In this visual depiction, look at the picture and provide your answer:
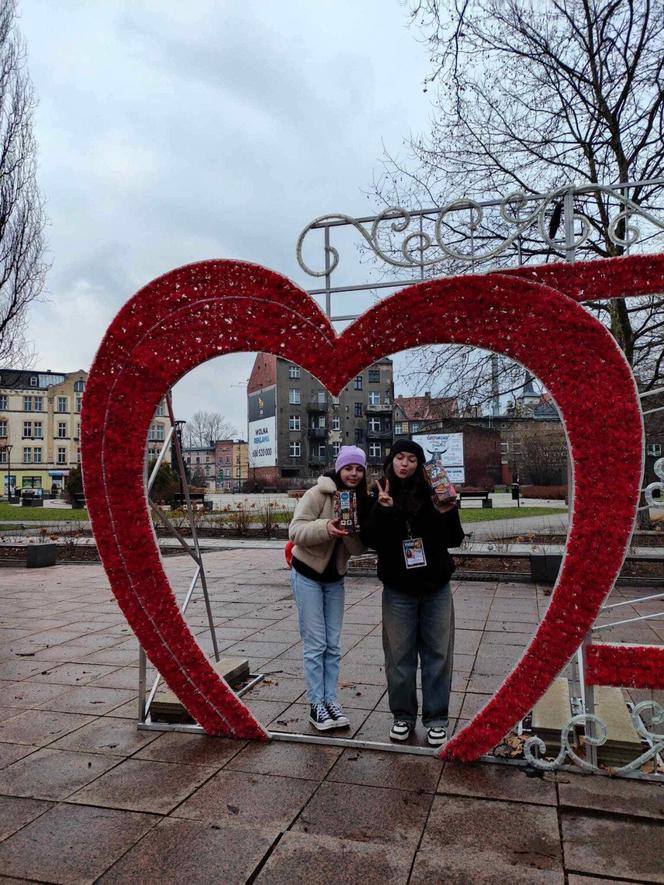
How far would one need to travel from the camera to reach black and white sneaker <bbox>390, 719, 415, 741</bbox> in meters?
3.86

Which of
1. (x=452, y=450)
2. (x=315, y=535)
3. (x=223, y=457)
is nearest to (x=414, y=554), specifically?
(x=315, y=535)

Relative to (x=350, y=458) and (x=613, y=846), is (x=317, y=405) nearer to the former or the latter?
(x=350, y=458)

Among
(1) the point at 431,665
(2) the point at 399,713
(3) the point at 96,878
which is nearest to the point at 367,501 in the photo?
(1) the point at 431,665

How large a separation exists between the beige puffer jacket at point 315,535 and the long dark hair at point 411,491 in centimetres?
36

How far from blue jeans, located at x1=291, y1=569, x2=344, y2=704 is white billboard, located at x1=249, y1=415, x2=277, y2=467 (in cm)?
4383

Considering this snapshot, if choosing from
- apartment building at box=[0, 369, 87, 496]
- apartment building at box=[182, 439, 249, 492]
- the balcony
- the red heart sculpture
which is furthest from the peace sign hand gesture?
apartment building at box=[182, 439, 249, 492]

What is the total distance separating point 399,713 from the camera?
391 centimetres

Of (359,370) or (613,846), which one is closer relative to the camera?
(613,846)

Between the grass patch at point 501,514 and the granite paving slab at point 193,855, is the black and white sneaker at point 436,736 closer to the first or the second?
the granite paving slab at point 193,855

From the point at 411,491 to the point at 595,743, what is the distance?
5.21ft

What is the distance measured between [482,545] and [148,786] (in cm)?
1021

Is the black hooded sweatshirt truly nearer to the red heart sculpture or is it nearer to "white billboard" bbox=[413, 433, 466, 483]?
the red heart sculpture

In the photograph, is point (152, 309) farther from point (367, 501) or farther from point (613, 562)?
point (613, 562)

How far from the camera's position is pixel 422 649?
3889 mm
